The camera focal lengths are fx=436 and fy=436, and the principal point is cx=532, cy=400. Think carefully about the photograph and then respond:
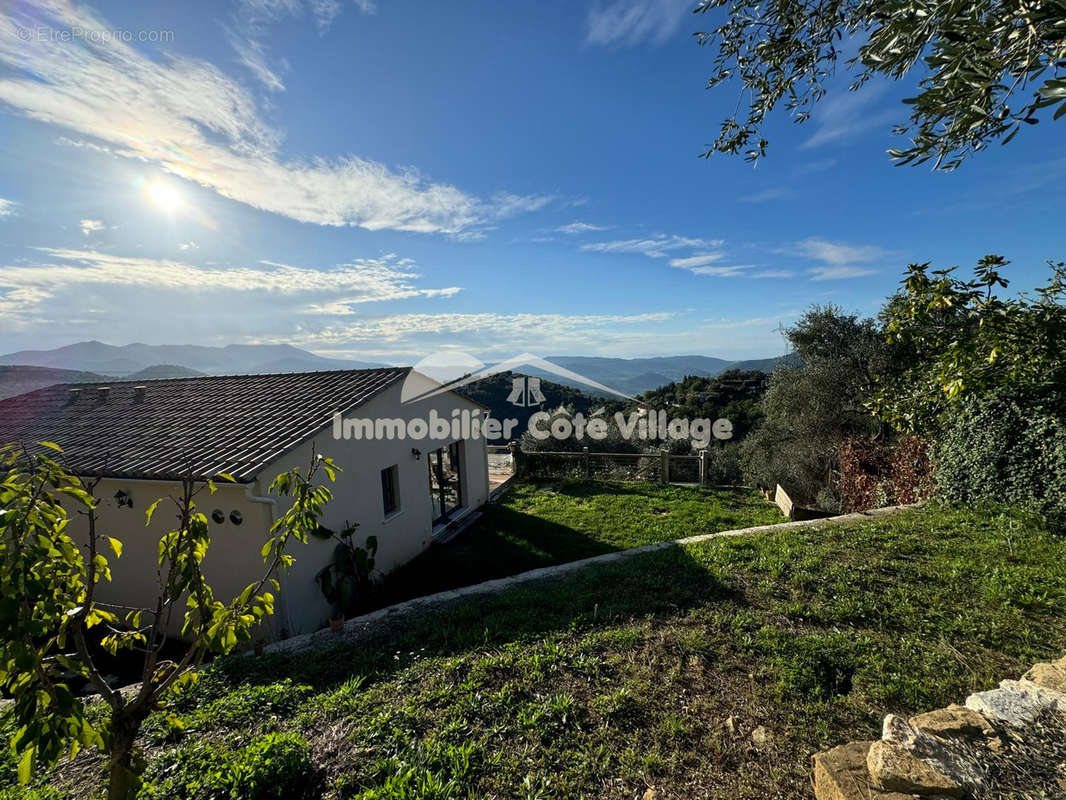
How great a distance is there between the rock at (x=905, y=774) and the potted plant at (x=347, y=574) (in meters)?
6.40

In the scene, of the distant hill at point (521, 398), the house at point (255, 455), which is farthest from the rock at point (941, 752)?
the distant hill at point (521, 398)

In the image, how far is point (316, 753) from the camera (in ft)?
10.0

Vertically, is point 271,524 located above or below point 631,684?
above

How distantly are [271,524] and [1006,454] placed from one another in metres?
10.7

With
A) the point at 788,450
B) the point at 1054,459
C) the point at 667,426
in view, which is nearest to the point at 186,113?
the point at 1054,459

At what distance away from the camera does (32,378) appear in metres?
17.2

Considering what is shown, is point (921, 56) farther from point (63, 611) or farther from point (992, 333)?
point (63, 611)

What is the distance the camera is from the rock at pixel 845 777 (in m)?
2.18

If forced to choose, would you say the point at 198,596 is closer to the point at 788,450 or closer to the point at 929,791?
the point at 929,791

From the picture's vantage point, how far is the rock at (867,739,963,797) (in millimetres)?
2096

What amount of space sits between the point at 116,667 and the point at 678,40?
36.3 ft

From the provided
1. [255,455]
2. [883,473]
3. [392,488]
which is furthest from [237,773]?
[883,473]

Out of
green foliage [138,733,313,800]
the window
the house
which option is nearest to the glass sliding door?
the house

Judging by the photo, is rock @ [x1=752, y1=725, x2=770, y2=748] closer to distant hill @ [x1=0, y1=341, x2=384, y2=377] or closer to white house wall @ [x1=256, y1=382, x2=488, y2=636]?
white house wall @ [x1=256, y1=382, x2=488, y2=636]
